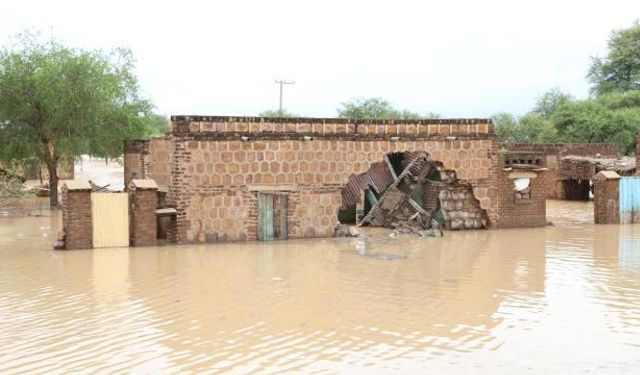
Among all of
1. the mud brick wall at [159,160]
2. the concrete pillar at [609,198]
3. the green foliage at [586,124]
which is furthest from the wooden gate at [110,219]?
the green foliage at [586,124]

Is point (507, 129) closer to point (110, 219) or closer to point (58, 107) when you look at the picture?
point (58, 107)

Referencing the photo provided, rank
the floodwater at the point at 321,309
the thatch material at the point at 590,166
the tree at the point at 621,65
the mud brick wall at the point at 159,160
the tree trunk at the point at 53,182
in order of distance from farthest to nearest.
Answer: the tree at the point at 621,65 < the thatch material at the point at 590,166 < the tree trunk at the point at 53,182 < the mud brick wall at the point at 159,160 < the floodwater at the point at 321,309

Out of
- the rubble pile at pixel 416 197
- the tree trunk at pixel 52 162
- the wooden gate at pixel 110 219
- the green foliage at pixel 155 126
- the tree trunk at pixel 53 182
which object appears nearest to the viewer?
the wooden gate at pixel 110 219

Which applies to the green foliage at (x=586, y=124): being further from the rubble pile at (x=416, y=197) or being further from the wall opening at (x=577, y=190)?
the rubble pile at (x=416, y=197)

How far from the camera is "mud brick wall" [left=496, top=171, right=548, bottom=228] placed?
818 inches

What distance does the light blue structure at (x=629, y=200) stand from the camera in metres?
21.9

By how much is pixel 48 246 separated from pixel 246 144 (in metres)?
5.64

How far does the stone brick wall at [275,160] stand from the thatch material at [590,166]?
12.9 metres

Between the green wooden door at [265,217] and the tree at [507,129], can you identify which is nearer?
the green wooden door at [265,217]

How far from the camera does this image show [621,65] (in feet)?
190

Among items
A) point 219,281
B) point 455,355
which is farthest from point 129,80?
point 455,355

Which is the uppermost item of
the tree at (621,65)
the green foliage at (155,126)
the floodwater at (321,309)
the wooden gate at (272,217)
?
the tree at (621,65)

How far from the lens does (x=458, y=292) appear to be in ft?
35.9

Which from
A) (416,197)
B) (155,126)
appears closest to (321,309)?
(416,197)
